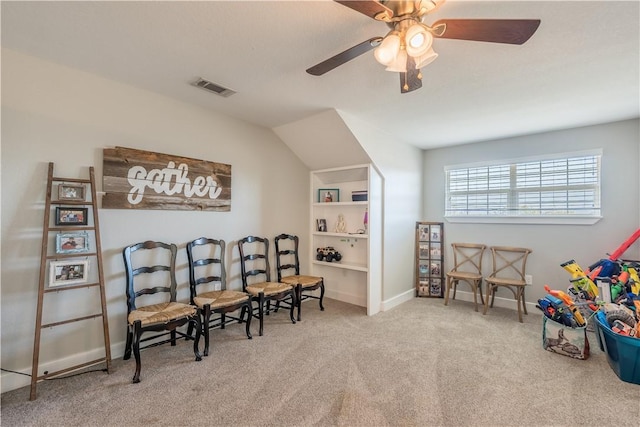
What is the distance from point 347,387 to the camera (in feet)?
7.16

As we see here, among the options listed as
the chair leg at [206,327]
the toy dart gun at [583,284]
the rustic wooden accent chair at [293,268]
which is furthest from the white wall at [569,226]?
the chair leg at [206,327]

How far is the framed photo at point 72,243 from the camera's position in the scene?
90.4 inches

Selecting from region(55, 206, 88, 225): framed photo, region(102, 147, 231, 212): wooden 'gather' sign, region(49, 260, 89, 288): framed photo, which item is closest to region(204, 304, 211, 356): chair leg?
region(49, 260, 89, 288): framed photo

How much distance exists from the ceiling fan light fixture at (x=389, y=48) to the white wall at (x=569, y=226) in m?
3.51

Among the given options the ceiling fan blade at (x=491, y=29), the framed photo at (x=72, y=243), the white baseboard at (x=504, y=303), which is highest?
the ceiling fan blade at (x=491, y=29)

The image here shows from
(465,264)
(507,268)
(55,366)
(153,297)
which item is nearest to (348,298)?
(465,264)

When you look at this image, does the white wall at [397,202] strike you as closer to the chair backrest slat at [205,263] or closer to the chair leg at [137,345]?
the chair backrest slat at [205,263]

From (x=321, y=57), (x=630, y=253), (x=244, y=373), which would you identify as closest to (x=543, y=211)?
(x=630, y=253)

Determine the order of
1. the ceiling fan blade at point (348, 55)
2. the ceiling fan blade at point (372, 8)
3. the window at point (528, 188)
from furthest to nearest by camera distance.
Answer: the window at point (528, 188), the ceiling fan blade at point (348, 55), the ceiling fan blade at point (372, 8)

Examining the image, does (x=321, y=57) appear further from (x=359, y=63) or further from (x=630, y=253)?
(x=630, y=253)

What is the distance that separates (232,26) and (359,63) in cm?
95

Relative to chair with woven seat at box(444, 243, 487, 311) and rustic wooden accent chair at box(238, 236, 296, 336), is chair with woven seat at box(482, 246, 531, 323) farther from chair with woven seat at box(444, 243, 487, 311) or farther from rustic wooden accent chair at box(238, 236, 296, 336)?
rustic wooden accent chair at box(238, 236, 296, 336)

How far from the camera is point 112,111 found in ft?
8.68

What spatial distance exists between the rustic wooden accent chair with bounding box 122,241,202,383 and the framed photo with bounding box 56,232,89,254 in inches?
11.6
